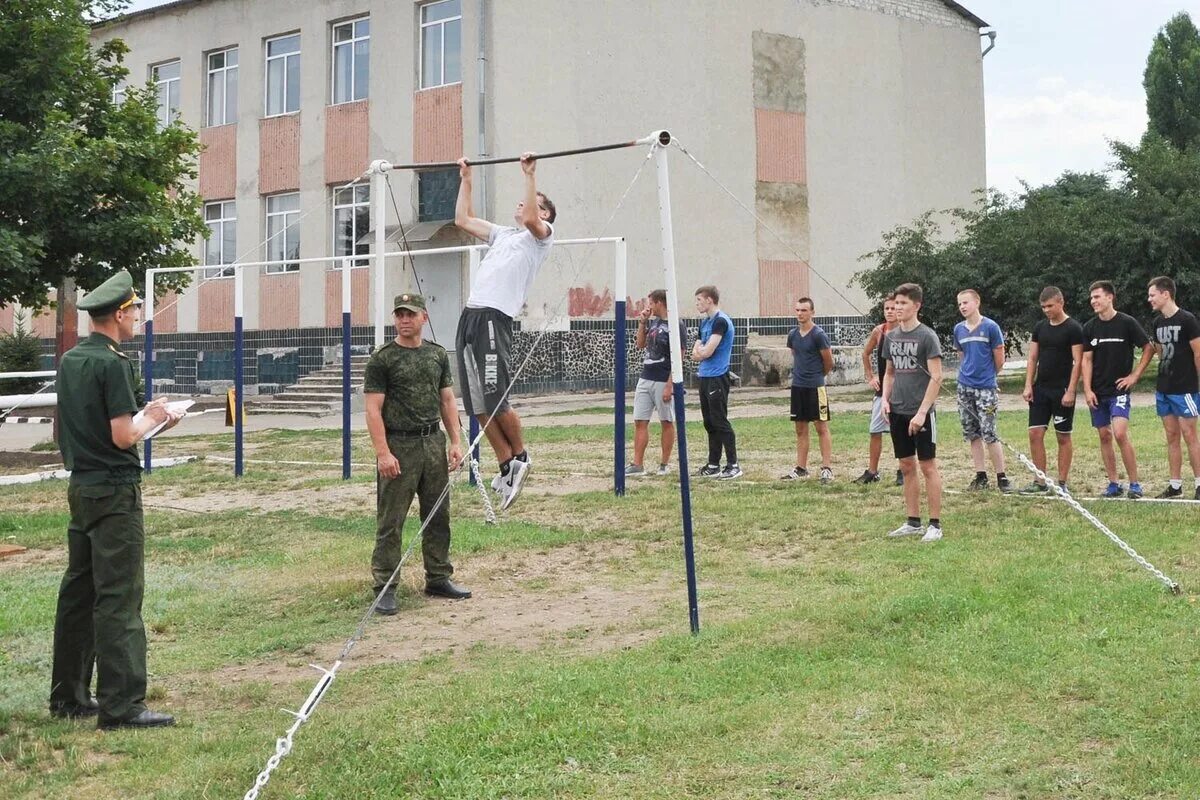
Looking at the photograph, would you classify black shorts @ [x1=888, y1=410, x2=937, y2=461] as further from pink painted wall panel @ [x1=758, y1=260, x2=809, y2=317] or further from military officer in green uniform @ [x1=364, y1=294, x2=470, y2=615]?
pink painted wall panel @ [x1=758, y1=260, x2=809, y2=317]

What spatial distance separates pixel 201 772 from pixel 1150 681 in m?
3.94

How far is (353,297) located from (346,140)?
3.97 metres

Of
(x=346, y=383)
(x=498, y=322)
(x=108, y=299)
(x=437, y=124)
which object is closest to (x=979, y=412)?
(x=498, y=322)

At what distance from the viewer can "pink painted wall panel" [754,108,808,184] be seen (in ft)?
115

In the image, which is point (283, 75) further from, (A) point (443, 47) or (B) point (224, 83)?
(A) point (443, 47)

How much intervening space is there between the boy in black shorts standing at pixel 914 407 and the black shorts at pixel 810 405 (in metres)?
3.50

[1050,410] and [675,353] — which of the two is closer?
[675,353]

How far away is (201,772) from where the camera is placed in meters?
5.29

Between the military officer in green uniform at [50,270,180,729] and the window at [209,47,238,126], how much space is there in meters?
31.4

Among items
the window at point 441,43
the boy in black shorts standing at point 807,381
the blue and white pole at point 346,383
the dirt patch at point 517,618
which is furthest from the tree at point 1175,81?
the dirt patch at point 517,618

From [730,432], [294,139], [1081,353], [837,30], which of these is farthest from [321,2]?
[1081,353]

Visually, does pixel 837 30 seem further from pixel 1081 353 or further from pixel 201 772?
pixel 201 772

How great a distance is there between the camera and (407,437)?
8.62 metres

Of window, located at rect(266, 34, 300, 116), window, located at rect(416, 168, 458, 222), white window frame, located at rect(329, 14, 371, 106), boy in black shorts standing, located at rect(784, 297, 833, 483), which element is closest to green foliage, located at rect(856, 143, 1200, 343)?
window, located at rect(416, 168, 458, 222)
